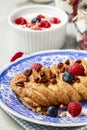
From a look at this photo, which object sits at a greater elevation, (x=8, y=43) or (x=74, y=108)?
(x=8, y=43)

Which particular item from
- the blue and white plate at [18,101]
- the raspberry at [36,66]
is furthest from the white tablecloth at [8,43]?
the raspberry at [36,66]

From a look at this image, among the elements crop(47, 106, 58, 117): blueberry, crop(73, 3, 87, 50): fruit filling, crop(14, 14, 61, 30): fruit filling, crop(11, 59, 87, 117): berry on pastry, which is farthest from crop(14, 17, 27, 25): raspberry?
crop(47, 106, 58, 117): blueberry

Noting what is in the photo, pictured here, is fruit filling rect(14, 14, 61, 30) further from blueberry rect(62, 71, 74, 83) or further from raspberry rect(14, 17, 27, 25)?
blueberry rect(62, 71, 74, 83)

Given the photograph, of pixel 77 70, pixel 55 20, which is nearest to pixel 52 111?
pixel 77 70

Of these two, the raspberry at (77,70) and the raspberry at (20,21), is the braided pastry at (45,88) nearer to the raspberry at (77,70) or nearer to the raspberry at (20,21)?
the raspberry at (77,70)

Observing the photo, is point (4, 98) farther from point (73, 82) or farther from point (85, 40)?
point (85, 40)

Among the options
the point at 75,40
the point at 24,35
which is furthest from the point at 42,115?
the point at 75,40

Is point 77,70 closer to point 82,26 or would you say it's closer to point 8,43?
point 82,26
